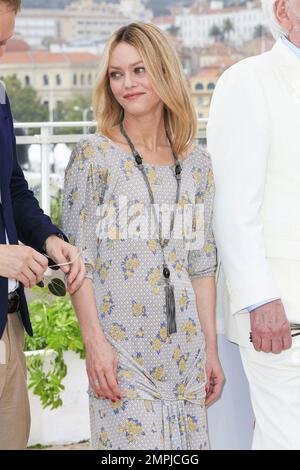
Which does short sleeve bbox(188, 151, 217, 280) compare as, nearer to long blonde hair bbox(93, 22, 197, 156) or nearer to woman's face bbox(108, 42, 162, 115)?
long blonde hair bbox(93, 22, 197, 156)

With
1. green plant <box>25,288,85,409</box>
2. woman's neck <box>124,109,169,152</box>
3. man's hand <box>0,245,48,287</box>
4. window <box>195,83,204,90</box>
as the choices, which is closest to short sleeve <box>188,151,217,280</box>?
woman's neck <box>124,109,169,152</box>

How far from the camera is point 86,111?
211 ft

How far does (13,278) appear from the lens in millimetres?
1724

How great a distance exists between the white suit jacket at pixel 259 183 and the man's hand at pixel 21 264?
2.29 ft

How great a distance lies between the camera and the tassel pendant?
6.72 feet

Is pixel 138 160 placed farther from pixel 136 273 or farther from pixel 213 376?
pixel 213 376

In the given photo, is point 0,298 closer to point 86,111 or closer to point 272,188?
point 272,188

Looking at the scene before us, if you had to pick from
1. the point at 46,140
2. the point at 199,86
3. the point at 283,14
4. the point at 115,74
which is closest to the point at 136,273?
the point at 115,74

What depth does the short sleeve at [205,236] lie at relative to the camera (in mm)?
2223

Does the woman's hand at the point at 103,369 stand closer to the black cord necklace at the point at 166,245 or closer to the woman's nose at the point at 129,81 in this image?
the black cord necklace at the point at 166,245

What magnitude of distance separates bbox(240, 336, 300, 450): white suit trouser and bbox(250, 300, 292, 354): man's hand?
41 mm

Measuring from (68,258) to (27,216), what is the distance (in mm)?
158

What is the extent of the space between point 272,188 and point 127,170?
1.30ft
